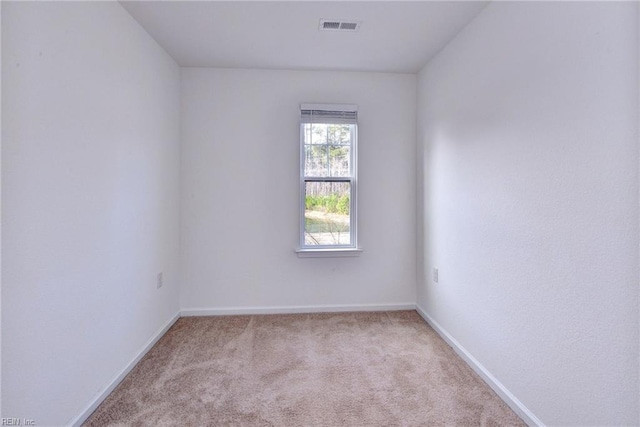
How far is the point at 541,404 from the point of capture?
5.16 ft

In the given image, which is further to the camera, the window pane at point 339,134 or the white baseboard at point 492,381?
the window pane at point 339,134

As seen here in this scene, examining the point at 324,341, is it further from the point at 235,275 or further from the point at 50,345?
the point at 50,345

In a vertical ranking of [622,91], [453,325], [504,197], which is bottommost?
[453,325]

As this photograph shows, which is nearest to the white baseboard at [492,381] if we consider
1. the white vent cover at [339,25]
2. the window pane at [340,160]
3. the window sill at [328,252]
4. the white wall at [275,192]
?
the white wall at [275,192]

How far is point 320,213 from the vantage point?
3.21 meters

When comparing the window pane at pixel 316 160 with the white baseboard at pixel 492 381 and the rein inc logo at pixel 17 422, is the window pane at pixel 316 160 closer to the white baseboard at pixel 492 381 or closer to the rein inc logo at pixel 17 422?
the white baseboard at pixel 492 381

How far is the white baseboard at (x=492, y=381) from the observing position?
5.41ft

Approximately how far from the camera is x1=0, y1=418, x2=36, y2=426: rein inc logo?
1.24 m

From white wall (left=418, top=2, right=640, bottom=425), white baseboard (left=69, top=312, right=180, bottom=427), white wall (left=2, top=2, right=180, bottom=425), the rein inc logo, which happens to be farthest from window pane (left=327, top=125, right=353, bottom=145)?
the rein inc logo

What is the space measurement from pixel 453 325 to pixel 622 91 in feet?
6.21

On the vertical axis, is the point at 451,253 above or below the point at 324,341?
above

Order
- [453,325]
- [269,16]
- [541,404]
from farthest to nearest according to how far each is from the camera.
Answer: [453,325], [269,16], [541,404]

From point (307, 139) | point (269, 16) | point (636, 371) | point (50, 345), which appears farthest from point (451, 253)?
point (50, 345)

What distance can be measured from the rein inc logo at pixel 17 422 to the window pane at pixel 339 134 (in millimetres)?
2851
